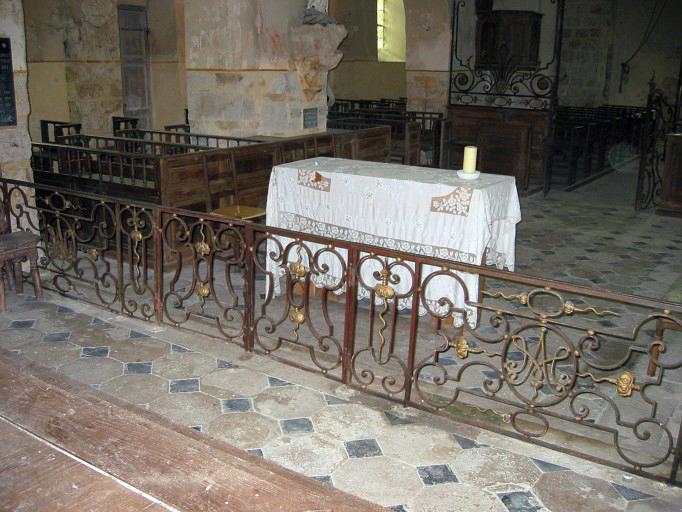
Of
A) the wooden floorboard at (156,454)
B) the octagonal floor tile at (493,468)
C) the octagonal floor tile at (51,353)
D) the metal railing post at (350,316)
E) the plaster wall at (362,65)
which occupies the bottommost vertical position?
the octagonal floor tile at (493,468)

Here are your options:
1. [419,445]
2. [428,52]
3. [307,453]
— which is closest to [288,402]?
[307,453]

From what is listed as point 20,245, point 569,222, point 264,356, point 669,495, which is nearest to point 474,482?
point 669,495

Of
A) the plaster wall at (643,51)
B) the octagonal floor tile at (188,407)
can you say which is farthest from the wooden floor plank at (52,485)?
the plaster wall at (643,51)

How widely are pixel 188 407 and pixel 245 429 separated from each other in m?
0.36

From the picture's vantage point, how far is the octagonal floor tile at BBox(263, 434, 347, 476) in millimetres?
2820

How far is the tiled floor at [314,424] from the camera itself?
2684 millimetres

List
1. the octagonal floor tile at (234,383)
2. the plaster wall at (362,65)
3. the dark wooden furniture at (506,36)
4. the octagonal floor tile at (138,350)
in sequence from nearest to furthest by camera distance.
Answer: the octagonal floor tile at (234,383) → the octagonal floor tile at (138,350) → the dark wooden furniture at (506,36) → the plaster wall at (362,65)

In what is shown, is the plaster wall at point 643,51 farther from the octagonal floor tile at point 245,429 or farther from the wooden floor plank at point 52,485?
the wooden floor plank at point 52,485

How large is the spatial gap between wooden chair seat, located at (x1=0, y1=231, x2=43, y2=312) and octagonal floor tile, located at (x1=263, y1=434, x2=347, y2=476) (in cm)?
255

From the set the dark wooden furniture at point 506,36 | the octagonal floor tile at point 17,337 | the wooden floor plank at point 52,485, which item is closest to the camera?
the wooden floor plank at point 52,485

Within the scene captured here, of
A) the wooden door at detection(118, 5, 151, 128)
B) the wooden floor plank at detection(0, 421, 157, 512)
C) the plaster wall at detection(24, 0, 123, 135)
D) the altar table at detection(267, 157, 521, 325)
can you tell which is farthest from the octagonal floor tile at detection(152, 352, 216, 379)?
the wooden door at detection(118, 5, 151, 128)

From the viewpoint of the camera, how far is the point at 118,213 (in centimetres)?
414

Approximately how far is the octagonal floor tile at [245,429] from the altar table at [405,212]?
5.16 feet

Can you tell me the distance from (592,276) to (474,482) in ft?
11.6
